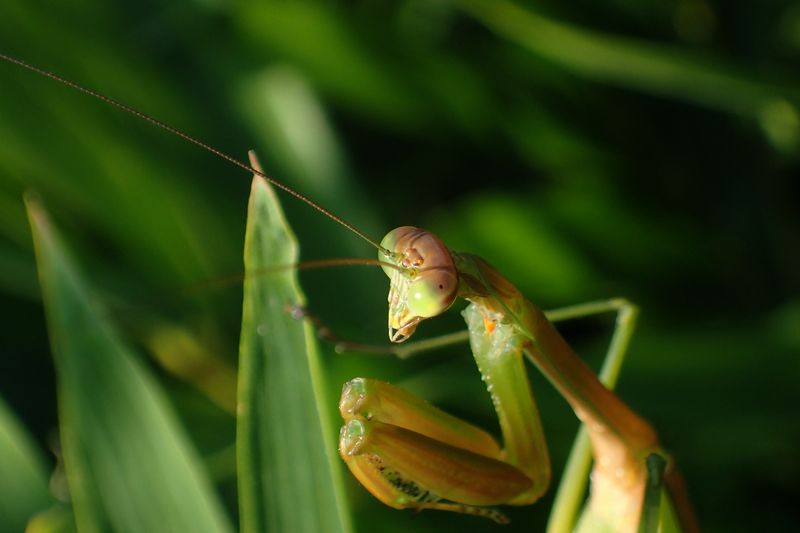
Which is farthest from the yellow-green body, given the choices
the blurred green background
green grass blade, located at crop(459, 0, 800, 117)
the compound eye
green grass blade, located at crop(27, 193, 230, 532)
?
green grass blade, located at crop(459, 0, 800, 117)

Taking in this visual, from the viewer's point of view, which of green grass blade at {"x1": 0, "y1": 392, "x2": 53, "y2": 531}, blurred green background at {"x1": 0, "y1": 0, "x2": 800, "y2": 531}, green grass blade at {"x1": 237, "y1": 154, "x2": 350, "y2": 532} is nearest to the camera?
green grass blade at {"x1": 237, "y1": 154, "x2": 350, "y2": 532}

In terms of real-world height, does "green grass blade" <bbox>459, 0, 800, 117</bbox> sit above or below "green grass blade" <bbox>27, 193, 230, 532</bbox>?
above

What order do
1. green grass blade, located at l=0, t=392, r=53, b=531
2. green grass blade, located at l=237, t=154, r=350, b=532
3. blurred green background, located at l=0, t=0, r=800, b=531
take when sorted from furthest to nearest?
blurred green background, located at l=0, t=0, r=800, b=531 < green grass blade, located at l=0, t=392, r=53, b=531 < green grass blade, located at l=237, t=154, r=350, b=532

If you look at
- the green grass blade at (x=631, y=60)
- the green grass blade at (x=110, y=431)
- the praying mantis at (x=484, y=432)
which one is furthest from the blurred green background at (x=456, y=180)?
the green grass blade at (x=110, y=431)

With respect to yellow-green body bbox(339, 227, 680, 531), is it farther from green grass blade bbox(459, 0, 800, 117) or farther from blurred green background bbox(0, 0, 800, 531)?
green grass blade bbox(459, 0, 800, 117)

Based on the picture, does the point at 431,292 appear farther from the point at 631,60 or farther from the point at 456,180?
the point at 456,180

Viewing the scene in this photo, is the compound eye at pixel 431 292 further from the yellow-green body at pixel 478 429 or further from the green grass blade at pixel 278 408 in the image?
the green grass blade at pixel 278 408
